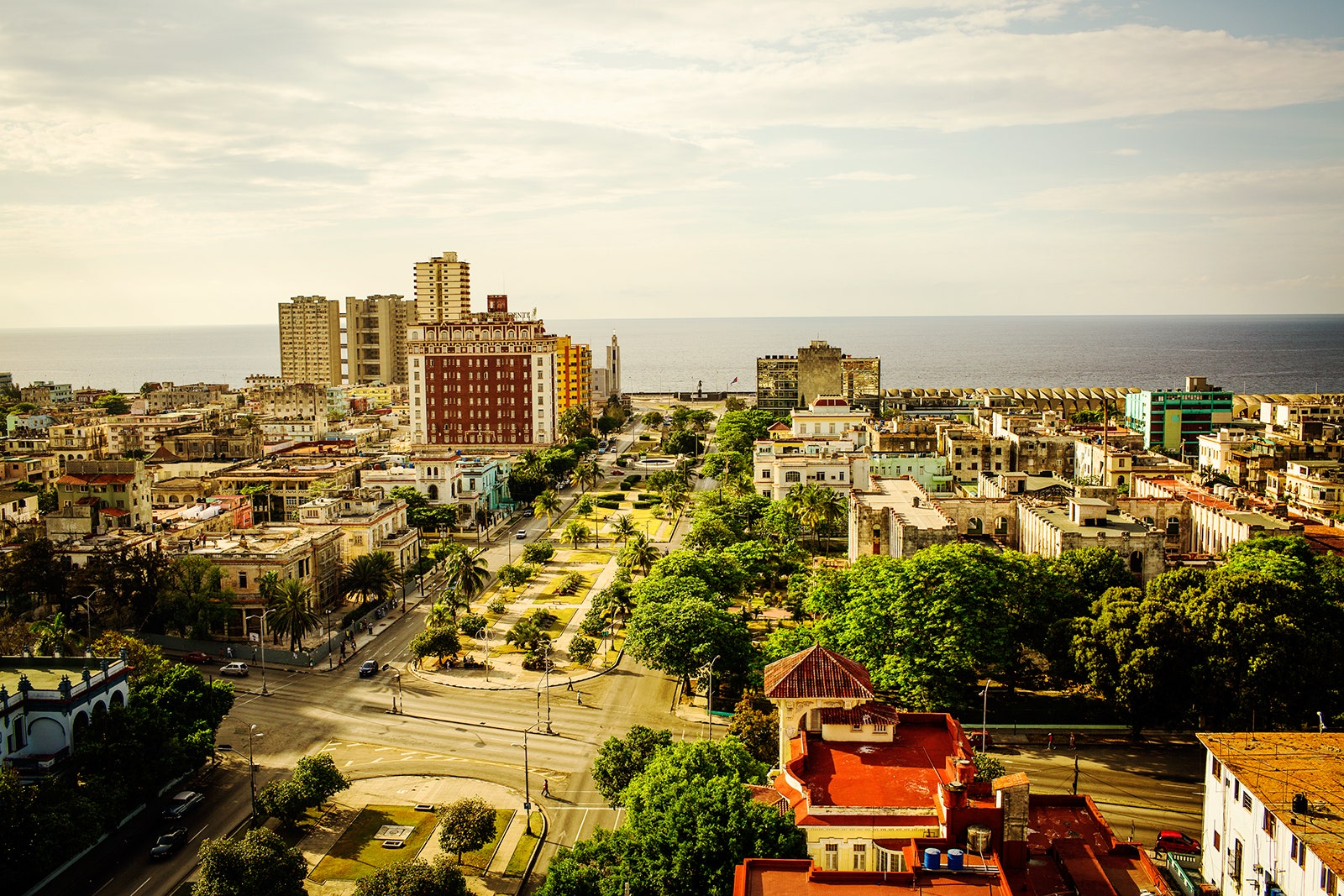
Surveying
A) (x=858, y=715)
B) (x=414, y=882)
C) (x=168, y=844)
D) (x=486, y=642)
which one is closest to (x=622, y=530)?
(x=486, y=642)

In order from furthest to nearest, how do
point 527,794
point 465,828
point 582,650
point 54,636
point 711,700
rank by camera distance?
point 582,650, point 54,636, point 711,700, point 527,794, point 465,828

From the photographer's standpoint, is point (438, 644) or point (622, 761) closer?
point (622, 761)

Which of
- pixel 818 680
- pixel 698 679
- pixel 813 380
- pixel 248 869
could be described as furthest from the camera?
pixel 813 380

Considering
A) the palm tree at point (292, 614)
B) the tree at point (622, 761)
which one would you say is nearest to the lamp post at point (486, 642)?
the palm tree at point (292, 614)

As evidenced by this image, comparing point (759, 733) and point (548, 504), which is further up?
point (548, 504)

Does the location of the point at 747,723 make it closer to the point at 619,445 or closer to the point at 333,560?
the point at 333,560

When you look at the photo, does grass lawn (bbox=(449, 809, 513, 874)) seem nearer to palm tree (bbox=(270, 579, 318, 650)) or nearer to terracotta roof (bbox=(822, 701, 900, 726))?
terracotta roof (bbox=(822, 701, 900, 726))

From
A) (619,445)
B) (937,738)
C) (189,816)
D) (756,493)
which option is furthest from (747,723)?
(619,445)

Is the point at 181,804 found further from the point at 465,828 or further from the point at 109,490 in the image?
the point at 109,490
